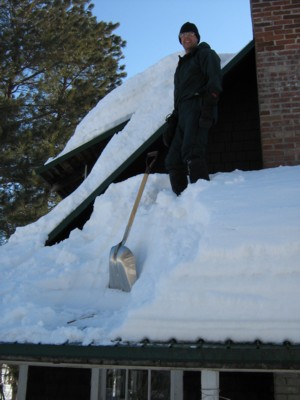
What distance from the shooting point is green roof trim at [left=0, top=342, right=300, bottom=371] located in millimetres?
3438

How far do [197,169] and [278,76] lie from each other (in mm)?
1937

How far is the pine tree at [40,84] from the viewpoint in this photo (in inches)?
639

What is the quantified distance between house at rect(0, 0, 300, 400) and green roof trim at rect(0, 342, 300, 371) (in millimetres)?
18

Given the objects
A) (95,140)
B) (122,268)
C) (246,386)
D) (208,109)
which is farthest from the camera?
(95,140)

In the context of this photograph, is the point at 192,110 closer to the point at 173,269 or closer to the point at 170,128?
the point at 170,128

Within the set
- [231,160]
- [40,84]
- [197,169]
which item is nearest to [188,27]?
[197,169]

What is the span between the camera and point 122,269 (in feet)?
15.2

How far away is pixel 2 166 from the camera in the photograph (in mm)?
16234

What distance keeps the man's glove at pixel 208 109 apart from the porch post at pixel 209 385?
8.88 ft

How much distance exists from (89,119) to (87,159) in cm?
67

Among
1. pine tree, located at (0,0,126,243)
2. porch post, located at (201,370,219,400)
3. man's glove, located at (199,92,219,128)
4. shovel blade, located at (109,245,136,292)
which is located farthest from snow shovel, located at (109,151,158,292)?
pine tree, located at (0,0,126,243)

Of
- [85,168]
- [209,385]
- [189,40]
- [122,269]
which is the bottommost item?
[209,385]

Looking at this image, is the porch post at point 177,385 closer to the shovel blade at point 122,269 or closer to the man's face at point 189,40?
the shovel blade at point 122,269

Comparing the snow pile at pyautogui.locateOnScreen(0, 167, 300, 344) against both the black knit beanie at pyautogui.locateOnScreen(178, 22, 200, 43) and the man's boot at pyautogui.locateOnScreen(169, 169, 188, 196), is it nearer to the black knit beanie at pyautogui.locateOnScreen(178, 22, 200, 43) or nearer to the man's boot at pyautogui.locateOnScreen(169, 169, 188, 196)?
the man's boot at pyautogui.locateOnScreen(169, 169, 188, 196)
